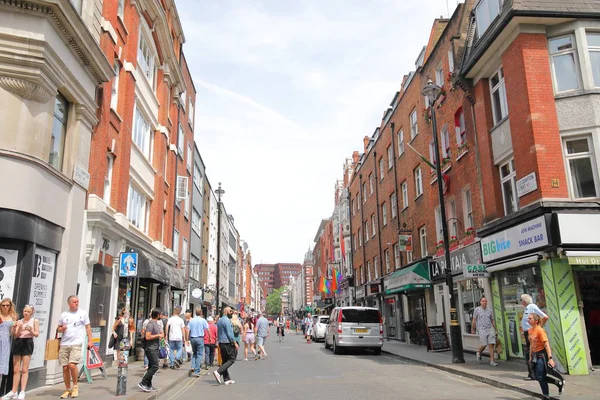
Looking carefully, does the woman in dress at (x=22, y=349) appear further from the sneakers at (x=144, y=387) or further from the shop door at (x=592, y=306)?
the shop door at (x=592, y=306)

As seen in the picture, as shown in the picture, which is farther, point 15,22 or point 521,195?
point 521,195

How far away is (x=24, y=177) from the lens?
32.5 feet

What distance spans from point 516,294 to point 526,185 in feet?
10.9

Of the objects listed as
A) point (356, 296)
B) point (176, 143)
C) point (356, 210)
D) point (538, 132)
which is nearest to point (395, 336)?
point (356, 296)

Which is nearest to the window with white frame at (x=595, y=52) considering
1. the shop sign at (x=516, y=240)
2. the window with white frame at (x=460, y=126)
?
the shop sign at (x=516, y=240)

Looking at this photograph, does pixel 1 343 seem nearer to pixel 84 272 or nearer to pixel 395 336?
pixel 84 272

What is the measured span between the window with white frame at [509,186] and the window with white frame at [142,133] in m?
13.4

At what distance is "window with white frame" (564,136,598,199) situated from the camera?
40.2 feet

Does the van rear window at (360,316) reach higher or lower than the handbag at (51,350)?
higher

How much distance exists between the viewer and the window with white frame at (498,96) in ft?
48.5

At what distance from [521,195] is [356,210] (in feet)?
89.8

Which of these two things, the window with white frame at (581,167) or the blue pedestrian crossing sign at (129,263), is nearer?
the blue pedestrian crossing sign at (129,263)

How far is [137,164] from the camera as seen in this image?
18.8 meters

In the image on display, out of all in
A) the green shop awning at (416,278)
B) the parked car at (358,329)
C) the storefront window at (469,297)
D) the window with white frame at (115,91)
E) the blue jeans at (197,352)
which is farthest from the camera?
the green shop awning at (416,278)
